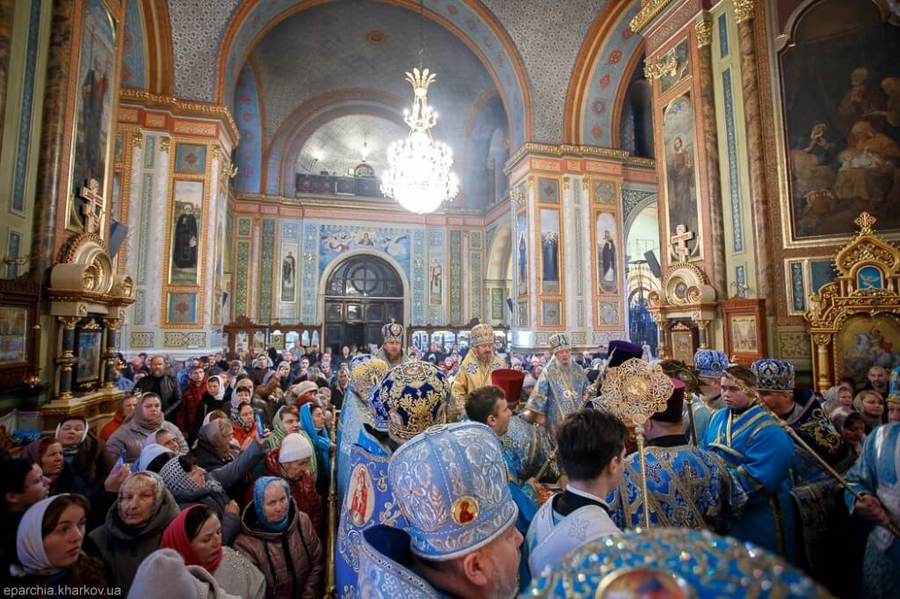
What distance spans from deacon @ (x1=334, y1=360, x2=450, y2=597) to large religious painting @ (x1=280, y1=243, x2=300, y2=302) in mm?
18169

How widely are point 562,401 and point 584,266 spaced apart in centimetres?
1006

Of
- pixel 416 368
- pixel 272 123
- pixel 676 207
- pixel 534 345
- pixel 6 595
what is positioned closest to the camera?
pixel 6 595

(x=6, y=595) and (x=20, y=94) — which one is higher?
(x=20, y=94)

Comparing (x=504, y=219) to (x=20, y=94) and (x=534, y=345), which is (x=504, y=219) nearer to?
(x=534, y=345)

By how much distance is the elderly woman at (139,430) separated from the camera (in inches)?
137

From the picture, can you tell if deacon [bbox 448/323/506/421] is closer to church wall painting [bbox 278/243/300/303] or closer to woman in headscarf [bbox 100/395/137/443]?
woman in headscarf [bbox 100/395/137/443]

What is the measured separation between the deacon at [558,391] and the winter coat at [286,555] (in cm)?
233

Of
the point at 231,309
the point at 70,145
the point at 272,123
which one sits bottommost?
the point at 231,309

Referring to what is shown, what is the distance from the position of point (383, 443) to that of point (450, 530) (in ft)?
3.51

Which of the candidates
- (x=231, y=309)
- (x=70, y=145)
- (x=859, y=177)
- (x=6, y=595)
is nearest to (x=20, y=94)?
(x=70, y=145)

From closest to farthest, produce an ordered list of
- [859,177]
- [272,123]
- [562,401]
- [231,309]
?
[562,401]
[859,177]
[231,309]
[272,123]

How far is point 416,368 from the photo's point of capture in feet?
6.43

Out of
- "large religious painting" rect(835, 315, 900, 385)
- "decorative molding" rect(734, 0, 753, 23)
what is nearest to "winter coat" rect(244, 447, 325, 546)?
"large religious painting" rect(835, 315, 900, 385)

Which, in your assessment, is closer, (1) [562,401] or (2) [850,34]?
(1) [562,401]
